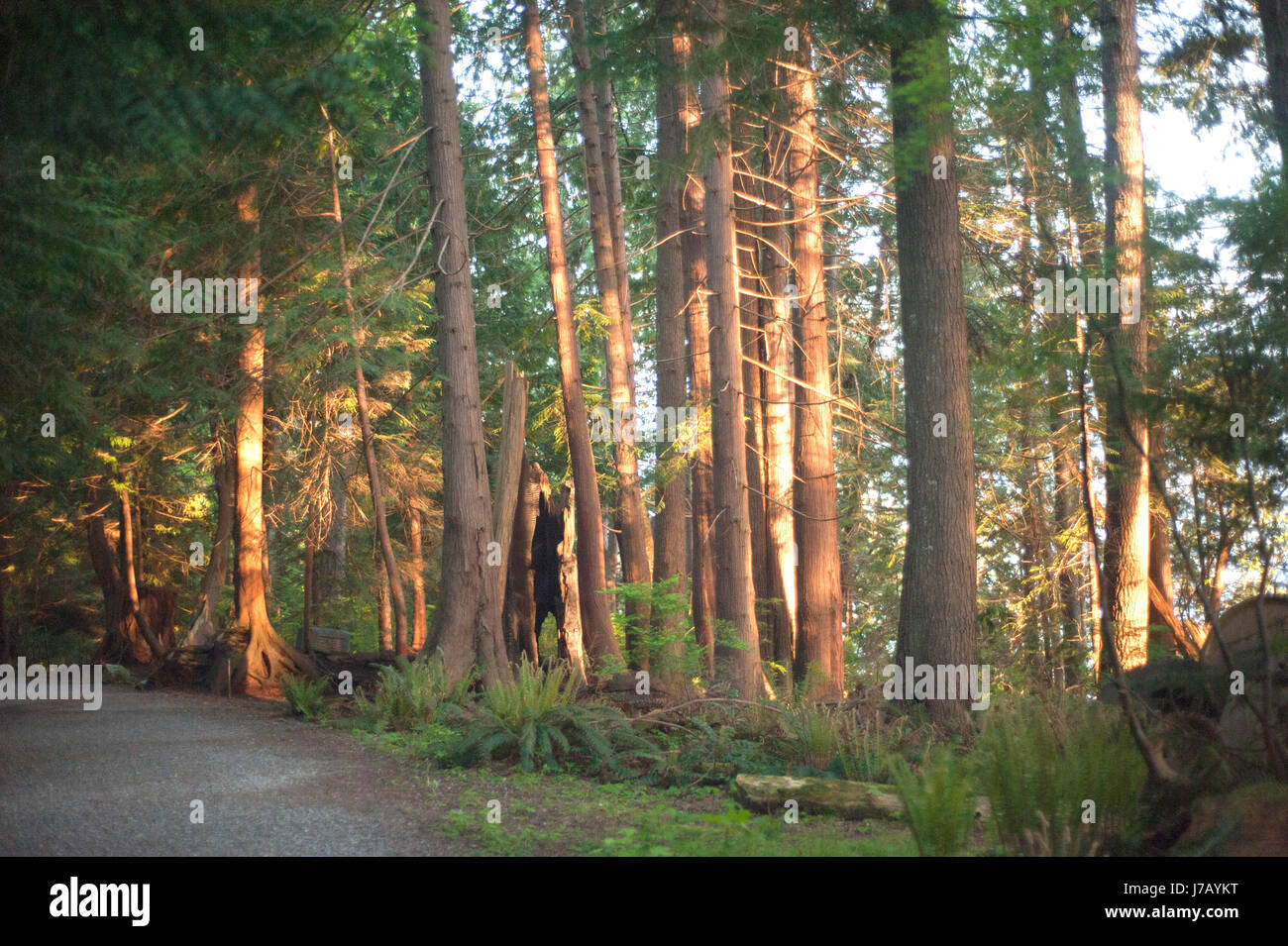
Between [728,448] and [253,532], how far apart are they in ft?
26.2

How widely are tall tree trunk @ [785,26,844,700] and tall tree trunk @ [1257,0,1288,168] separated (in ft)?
25.6

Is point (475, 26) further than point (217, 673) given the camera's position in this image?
Yes

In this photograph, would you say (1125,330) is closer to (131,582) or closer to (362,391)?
(362,391)

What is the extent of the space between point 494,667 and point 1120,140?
36.8 feet

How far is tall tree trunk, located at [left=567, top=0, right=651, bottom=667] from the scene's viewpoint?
16.4 meters

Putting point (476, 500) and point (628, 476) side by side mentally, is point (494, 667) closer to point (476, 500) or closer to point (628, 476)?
point (476, 500)

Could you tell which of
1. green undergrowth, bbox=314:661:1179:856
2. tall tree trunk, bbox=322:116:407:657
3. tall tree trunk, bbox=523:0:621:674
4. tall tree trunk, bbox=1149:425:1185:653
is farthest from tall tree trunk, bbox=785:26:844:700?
tall tree trunk, bbox=322:116:407:657

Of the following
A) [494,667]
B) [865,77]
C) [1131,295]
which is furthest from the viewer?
[865,77]

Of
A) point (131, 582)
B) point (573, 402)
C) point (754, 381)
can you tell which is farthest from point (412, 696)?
point (131, 582)

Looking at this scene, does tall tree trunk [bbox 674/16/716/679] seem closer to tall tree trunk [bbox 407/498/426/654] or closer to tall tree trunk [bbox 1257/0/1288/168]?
tall tree trunk [bbox 407/498/426/654]

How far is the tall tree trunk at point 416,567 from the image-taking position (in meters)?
22.0

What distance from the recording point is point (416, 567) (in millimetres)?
22250
